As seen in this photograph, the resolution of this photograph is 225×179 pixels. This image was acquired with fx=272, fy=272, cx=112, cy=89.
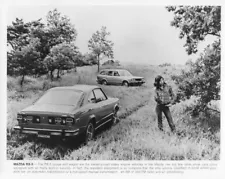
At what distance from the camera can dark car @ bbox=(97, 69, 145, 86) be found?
4766 millimetres

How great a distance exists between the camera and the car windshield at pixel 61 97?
4.33 m

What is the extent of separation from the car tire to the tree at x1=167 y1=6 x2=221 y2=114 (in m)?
1.56

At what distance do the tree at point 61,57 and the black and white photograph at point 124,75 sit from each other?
2 cm

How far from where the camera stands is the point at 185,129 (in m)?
4.64

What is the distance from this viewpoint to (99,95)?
15.2ft

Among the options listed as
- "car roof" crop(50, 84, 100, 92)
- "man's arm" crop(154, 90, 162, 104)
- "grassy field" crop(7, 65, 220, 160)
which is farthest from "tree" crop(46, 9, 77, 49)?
"man's arm" crop(154, 90, 162, 104)

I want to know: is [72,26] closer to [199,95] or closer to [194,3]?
[194,3]

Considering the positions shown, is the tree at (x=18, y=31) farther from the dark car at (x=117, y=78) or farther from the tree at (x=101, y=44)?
the dark car at (x=117, y=78)

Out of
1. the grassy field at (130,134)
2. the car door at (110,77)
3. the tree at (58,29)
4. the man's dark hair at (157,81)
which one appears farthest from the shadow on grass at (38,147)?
the tree at (58,29)

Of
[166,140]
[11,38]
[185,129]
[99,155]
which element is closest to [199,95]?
[185,129]

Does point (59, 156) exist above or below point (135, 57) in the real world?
below

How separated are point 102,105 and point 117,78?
57 centimetres

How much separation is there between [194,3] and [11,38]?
3.17m
